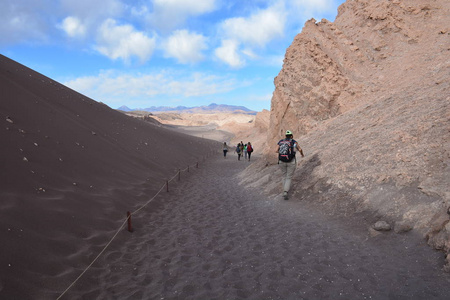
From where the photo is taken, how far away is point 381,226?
16.8ft

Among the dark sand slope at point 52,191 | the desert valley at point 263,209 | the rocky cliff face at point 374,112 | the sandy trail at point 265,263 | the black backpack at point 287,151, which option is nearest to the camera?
the sandy trail at point 265,263

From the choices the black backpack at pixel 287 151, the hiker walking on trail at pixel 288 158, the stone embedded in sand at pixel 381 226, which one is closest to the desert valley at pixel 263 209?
the stone embedded in sand at pixel 381 226

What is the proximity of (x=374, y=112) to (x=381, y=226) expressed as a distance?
671cm

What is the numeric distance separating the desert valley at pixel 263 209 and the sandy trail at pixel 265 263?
0.03 m

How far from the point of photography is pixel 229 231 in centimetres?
654

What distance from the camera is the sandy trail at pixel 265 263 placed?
12.7ft

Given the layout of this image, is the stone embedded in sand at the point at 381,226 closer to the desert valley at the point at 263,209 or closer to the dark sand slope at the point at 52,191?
the desert valley at the point at 263,209

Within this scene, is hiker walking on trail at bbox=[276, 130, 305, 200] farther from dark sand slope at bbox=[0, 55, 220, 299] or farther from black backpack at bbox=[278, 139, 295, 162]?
dark sand slope at bbox=[0, 55, 220, 299]

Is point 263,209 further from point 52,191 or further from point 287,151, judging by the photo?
point 52,191

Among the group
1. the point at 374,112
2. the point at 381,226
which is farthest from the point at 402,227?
the point at 374,112

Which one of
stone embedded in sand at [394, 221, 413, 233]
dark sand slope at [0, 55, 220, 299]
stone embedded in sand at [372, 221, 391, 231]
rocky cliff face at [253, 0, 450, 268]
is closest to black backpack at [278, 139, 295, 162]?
rocky cliff face at [253, 0, 450, 268]

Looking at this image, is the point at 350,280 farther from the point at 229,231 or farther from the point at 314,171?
the point at 314,171

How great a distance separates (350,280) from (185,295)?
2.49 meters

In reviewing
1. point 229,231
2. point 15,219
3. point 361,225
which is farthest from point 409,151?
point 15,219
